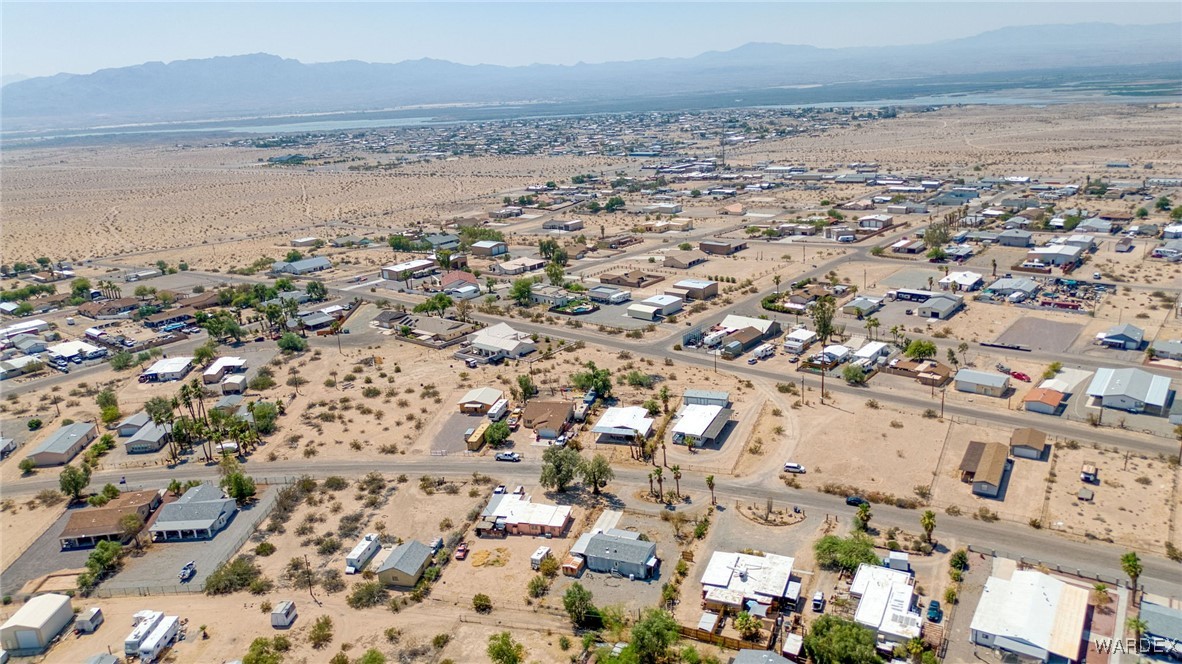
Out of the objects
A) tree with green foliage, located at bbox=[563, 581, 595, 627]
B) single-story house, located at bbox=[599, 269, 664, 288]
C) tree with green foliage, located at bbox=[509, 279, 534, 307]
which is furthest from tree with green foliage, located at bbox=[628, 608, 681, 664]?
single-story house, located at bbox=[599, 269, 664, 288]

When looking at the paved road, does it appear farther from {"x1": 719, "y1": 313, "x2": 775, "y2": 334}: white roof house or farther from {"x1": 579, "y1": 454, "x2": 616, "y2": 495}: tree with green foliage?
{"x1": 719, "y1": 313, "x2": 775, "y2": 334}: white roof house

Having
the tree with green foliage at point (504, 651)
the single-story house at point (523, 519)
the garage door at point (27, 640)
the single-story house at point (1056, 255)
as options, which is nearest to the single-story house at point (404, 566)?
the single-story house at point (523, 519)

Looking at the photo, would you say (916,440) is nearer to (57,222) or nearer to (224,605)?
(224,605)

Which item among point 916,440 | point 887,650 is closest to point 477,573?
point 887,650

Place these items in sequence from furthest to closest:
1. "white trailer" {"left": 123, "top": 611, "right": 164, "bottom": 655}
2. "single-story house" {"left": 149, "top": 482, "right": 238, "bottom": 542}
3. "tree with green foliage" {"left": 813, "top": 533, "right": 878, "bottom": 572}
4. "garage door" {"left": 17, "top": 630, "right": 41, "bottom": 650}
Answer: "single-story house" {"left": 149, "top": 482, "right": 238, "bottom": 542}
"tree with green foliage" {"left": 813, "top": 533, "right": 878, "bottom": 572}
"garage door" {"left": 17, "top": 630, "right": 41, "bottom": 650}
"white trailer" {"left": 123, "top": 611, "right": 164, "bottom": 655}

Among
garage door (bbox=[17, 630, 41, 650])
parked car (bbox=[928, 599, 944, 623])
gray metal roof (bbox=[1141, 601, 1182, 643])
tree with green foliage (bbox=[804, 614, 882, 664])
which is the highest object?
tree with green foliage (bbox=[804, 614, 882, 664])

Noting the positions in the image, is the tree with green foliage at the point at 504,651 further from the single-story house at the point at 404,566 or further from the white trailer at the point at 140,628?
the white trailer at the point at 140,628

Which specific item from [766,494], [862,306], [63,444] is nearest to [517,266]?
[862,306]

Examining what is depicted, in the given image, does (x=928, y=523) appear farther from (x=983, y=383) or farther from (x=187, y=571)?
(x=187, y=571)
